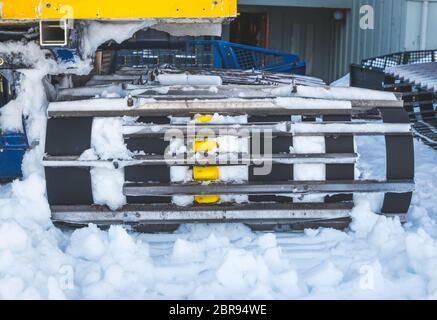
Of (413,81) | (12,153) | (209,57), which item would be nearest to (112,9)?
(12,153)

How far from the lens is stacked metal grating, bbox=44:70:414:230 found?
Answer: 13.9 ft

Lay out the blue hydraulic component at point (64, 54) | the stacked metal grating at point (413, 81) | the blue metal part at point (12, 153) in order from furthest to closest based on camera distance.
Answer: the stacked metal grating at point (413, 81)
the blue metal part at point (12, 153)
the blue hydraulic component at point (64, 54)

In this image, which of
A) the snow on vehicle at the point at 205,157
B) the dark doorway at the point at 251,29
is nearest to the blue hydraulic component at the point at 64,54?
the snow on vehicle at the point at 205,157

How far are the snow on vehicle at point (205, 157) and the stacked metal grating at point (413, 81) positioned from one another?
131 inches

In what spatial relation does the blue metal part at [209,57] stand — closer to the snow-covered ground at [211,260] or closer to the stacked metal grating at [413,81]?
the stacked metal grating at [413,81]

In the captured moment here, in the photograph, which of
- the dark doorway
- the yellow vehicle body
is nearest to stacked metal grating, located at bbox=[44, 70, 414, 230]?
the yellow vehicle body

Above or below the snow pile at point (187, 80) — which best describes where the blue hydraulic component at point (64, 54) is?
above

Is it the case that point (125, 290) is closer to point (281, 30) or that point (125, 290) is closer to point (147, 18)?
point (147, 18)

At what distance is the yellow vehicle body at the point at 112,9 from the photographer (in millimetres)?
4277

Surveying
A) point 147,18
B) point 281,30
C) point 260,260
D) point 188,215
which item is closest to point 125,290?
point 260,260

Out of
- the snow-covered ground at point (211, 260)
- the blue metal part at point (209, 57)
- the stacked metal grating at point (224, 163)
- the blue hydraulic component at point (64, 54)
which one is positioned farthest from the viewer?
the blue metal part at point (209, 57)

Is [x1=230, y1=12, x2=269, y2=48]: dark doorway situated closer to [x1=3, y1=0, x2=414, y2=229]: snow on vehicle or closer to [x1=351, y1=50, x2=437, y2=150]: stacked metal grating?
[x1=351, y1=50, x2=437, y2=150]: stacked metal grating

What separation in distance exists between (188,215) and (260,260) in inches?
31.2

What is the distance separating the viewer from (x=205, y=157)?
4.20 m
